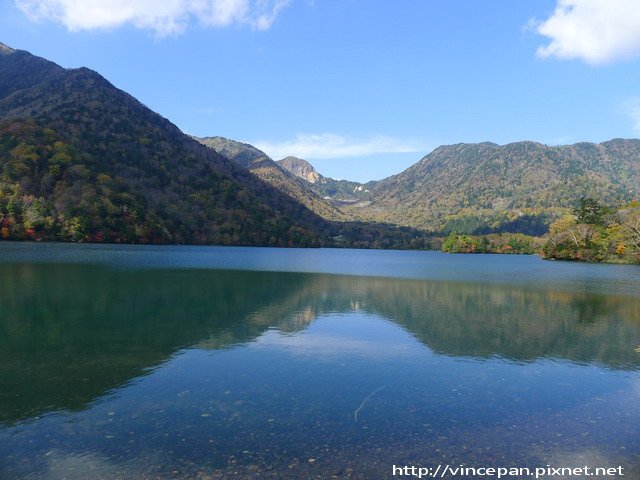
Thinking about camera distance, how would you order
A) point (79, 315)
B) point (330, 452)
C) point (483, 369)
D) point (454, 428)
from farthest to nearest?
point (79, 315) < point (483, 369) < point (454, 428) < point (330, 452)

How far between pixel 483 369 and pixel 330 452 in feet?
45.4

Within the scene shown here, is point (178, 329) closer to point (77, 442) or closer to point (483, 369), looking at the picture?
point (77, 442)

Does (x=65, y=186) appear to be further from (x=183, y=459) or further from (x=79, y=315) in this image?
(x=183, y=459)

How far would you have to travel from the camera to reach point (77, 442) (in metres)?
13.5

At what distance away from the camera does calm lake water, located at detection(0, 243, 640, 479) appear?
13.2 metres

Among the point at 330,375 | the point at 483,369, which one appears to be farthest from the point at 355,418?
the point at 483,369

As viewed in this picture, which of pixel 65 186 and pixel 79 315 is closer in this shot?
pixel 79 315

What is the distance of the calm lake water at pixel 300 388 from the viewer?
13180mm

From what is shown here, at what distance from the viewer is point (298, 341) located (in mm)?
29172

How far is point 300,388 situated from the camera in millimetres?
19781

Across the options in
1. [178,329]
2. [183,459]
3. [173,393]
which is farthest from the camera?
[178,329]

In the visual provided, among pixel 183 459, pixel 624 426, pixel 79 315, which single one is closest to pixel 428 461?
pixel 183 459

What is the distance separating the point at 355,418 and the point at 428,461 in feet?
12.4

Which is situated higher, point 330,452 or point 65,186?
point 65,186
